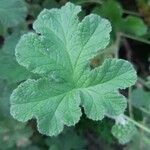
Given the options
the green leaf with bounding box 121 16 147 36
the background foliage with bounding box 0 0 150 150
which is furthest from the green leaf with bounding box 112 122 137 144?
the green leaf with bounding box 121 16 147 36

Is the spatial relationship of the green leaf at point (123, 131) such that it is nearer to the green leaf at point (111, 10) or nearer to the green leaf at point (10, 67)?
the green leaf at point (10, 67)

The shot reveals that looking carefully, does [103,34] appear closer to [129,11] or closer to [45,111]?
[45,111]

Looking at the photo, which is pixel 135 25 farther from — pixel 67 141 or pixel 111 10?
pixel 67 141

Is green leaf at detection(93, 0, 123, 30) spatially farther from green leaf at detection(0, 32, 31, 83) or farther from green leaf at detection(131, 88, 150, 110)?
green leaf at detection(0, 32, 31, 83)

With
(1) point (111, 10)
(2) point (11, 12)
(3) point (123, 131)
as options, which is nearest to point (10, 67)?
(2) point (11, 12)

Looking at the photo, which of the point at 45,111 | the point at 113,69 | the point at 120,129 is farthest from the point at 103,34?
the point at 120,129

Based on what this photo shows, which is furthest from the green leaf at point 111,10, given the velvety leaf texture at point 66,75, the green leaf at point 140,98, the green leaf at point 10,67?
the velvety leaf texture at point 66,75
